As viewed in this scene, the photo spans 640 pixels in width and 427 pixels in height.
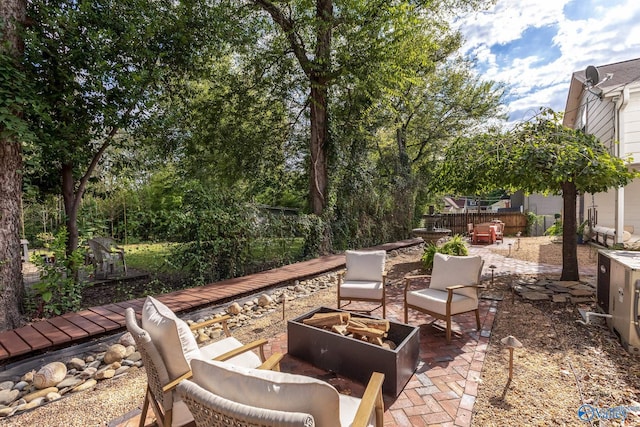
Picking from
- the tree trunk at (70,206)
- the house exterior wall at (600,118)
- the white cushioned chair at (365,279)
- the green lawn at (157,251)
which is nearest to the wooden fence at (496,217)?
the house exterior wall at (600,118)

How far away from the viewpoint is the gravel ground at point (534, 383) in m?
2.38

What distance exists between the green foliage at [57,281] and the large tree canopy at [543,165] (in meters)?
6.34

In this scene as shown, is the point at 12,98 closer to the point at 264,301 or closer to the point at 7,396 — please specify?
the point at 7,396

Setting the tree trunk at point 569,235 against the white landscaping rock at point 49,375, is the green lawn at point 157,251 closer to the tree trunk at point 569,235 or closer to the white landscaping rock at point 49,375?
the white landscaping rock at point 49,375

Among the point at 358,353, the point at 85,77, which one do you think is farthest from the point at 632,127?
the point at 85,77

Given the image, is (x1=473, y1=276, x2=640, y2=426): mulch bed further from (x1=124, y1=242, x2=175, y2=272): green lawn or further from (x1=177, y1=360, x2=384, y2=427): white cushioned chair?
(x1=124, y1=242, x2=175, y2=272): green lawn

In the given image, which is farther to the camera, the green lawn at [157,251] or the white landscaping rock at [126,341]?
the green lawn at [157,251]

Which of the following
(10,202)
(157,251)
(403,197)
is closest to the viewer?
(10,202)

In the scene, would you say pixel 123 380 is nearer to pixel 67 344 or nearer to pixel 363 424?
pixel 67 344

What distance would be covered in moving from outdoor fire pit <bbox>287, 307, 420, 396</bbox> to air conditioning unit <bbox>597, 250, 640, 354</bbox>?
235 centimetres

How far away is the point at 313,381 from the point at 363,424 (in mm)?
545

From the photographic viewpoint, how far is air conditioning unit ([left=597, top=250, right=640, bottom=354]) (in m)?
3.22

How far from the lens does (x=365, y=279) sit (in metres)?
4.70

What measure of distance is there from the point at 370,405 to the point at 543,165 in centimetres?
520
